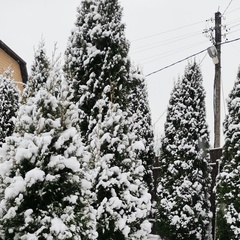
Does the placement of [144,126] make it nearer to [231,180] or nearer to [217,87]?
[217,87]

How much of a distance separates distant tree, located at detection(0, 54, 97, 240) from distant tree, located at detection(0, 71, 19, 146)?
5106mm

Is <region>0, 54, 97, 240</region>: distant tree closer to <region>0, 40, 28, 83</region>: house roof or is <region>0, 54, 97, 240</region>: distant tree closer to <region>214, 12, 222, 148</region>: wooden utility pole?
<region>214, 12, 222, 148</region>: wooden utility pole

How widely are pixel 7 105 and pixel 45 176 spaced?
5969 mm

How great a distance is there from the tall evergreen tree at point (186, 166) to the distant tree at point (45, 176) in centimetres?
674

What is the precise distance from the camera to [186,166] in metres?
10.7

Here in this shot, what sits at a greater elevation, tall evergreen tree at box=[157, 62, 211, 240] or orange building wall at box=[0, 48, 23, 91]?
orange building wall at box=[0, 48, 23, 91]

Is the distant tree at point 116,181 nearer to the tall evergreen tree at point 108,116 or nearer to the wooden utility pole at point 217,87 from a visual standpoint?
the tall evergreen tree at point 108,116

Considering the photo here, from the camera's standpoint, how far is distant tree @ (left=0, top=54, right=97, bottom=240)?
11.5 ft

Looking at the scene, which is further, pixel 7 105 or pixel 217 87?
pixel 217 87

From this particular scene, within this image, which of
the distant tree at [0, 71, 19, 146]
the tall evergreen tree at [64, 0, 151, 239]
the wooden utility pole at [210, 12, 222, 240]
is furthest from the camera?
the wooden utility pole at [210, 12, 222, 240]

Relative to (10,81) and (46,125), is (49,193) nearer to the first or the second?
(46,125)

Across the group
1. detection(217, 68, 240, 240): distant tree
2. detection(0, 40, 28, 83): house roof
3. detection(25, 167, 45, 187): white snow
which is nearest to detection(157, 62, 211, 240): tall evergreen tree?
detection(217, 68, 240, 240): distant tree

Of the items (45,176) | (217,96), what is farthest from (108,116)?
(217,96)

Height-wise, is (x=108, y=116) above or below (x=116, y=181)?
above
